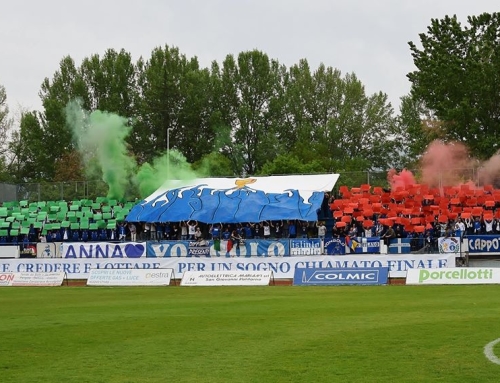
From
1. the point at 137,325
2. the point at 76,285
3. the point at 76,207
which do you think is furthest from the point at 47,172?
the point at 137,325

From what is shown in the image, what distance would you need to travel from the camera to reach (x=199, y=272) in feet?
127

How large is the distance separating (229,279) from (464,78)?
91.9 ft

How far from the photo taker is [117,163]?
209 ft

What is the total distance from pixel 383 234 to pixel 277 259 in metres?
8.89

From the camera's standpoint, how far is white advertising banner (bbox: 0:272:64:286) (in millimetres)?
40969

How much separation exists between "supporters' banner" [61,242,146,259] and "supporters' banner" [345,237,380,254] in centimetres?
1144

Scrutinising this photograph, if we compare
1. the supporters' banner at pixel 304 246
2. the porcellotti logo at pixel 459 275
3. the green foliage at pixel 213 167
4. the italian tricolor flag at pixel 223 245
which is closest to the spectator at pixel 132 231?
the italian tricolor flag at pixel 223 245

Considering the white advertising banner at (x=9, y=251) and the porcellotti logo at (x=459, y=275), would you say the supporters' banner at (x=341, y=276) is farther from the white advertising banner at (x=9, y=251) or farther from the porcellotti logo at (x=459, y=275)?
the white advertising banner at (x=9, y=251)

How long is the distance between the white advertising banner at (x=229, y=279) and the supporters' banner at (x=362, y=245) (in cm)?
775

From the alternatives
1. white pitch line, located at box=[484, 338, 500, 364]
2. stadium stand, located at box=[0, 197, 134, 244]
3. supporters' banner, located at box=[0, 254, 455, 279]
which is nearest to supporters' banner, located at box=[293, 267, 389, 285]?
supporters' banner, located at box=[0, 254, 455, 279]

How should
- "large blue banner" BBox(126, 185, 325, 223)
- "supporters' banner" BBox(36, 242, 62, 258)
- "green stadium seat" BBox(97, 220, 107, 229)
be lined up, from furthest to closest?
"green stadium seat" BBox(97, 220, 107, 229) < "large blue banner" BBox(126, 185, 325, 223) < "supporters' banner" BBox(36, 242, 62, 258)

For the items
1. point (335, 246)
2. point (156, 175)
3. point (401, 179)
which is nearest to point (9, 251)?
point (156, 175)

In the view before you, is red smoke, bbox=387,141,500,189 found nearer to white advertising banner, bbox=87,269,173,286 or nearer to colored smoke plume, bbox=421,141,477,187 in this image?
colored smoke plume, bbox=421,141,477,187

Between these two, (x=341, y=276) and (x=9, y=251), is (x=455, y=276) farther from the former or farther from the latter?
(x=9, y=251)
